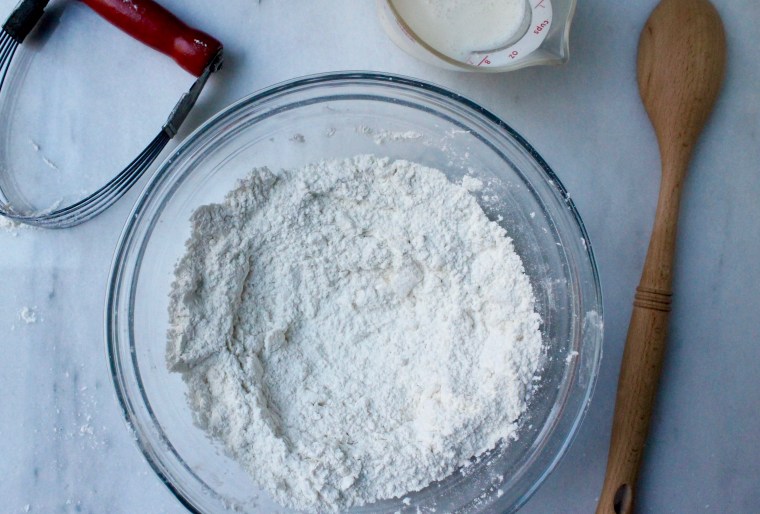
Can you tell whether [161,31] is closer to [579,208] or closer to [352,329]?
[352,329]

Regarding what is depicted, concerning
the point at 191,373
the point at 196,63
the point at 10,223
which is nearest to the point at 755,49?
the point at 196,63

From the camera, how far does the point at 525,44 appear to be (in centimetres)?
98

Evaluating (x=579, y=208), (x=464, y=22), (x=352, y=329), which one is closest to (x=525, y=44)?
(x=464, y=22)

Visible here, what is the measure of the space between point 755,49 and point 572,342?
0.65m

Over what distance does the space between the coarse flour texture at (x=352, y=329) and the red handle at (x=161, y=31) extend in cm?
23

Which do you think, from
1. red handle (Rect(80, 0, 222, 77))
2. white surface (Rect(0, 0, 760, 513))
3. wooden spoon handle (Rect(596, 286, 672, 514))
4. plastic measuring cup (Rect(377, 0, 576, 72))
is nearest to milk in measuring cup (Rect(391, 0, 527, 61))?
plastic measuring cup (Rect(377, 0, 576, 72))

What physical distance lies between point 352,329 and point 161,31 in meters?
0.60

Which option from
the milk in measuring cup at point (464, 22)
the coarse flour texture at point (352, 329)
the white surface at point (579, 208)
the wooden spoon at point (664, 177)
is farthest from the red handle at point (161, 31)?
the wooden spoon at point (664, 177)

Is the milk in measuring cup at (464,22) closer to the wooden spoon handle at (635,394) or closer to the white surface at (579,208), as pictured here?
the white surface at (579,208)

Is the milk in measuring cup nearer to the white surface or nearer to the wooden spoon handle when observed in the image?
the white surface

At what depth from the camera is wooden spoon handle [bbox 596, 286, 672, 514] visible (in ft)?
3.31

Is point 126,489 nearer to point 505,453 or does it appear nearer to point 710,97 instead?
point 505,453

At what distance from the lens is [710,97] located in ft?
3.44

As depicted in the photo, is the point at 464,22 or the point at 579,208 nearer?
the point at 464,22
